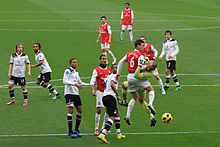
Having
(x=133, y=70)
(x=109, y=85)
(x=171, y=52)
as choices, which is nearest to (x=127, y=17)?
(x=171, y=52)

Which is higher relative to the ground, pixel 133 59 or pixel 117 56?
pixel 133 59

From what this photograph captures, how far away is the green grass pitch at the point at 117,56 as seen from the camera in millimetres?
15250

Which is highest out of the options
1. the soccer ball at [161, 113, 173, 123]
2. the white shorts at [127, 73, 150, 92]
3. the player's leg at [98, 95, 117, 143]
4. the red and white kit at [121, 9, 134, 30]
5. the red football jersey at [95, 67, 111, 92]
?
the red and white kit at [121, 9, 134, 30]

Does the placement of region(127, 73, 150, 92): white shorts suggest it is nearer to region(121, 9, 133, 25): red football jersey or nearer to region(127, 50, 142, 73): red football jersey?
region(127, 50, 142, 73): red football jersey

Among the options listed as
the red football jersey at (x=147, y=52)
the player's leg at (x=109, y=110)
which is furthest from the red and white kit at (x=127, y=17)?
the player's leg at (x=109, y=110)

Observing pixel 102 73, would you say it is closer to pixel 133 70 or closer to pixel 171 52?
pixel 133 70

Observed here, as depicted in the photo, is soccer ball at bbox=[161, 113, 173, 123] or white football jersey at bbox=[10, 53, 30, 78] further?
white football jersey at bbox=[10, 53, 30, 78]

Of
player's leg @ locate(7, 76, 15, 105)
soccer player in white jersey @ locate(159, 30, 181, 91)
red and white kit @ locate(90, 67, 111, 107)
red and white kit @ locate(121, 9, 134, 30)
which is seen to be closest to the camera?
red and white kit @ locate(90, 67, 111, 107)

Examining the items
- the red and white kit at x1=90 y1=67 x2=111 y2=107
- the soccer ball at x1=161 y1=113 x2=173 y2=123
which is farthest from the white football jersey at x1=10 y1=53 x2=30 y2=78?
the soccer ball at x1=161 y1=113 x2=173 y2=123

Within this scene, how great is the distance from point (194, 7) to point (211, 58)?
19.9 metres

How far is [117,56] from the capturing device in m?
28.5

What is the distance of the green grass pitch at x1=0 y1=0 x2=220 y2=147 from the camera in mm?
15250

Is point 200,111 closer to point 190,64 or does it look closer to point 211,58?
point 190,64

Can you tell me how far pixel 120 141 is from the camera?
47.2ft
